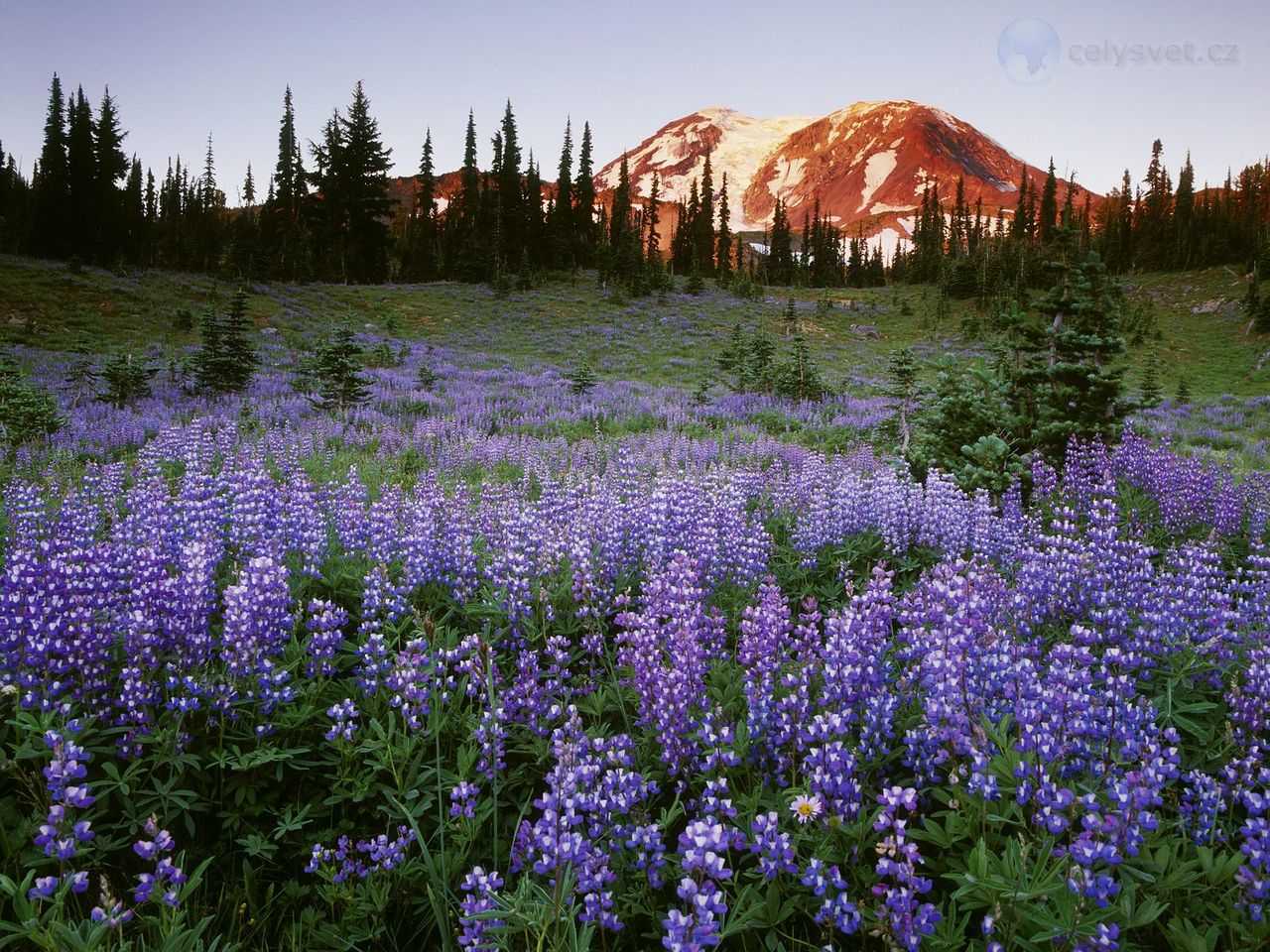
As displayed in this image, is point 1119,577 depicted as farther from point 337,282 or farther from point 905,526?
point 337,282

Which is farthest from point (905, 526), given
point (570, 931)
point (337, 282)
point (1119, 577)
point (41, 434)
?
point (337, 282)

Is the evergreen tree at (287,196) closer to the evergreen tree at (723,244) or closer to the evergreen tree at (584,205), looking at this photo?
the evergreen tree at (584,205)

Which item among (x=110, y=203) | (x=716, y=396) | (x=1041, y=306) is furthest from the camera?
(x=110, y=203)

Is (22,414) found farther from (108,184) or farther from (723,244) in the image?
(723,244)

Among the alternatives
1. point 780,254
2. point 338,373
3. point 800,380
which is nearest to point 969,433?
point 800,380

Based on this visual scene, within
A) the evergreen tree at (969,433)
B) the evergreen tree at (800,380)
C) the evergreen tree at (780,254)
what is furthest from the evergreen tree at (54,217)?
the evergreen tree at (780,254)

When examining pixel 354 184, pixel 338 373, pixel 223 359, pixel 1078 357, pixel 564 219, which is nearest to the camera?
pixel 1078 357

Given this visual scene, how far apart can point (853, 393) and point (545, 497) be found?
19.1 meters

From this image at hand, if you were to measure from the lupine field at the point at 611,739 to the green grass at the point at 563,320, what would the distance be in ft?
60.1

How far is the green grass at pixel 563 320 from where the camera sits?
29.1 m

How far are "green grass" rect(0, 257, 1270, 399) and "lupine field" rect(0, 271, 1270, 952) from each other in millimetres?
18310

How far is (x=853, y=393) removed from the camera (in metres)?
23.4

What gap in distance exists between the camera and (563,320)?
45.0 meters

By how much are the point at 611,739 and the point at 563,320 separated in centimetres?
4386
